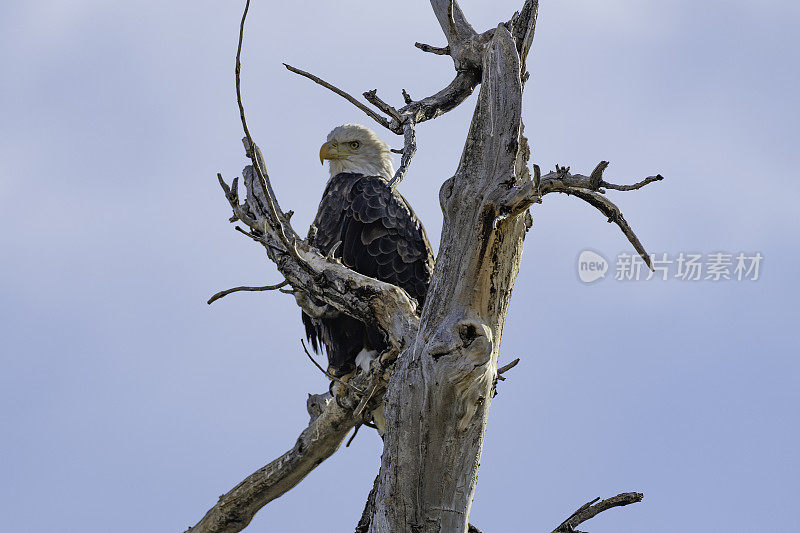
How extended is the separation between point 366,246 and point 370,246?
1.1 inches

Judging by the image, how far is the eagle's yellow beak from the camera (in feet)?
19.7

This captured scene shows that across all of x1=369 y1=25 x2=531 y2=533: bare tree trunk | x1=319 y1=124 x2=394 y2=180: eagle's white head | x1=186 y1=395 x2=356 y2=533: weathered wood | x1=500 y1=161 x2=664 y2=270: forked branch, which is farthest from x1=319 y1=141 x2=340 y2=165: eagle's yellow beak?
x1=500 y1=161 x2=664 y2=270: forked branch

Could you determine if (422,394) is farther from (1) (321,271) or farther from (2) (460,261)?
(1) (321,271)

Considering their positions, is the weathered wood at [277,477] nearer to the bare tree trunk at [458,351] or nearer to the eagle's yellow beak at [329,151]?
the bare tree trunk at [458,351]

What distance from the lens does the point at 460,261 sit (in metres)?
3.10

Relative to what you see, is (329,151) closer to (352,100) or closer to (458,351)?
(352,100)

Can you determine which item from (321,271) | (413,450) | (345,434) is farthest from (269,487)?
(413,450)

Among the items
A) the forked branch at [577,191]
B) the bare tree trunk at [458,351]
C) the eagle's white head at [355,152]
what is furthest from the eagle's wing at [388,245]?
the forked branch at [577,191]

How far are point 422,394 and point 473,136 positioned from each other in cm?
97

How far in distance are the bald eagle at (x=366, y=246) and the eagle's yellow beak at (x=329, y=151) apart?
0.36 meters

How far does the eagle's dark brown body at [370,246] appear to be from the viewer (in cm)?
520

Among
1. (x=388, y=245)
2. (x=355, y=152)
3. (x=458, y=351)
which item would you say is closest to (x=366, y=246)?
(x=388, y=245)

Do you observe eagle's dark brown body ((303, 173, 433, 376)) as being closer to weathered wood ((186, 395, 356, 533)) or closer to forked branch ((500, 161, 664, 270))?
weathered wood ((186, 395, 356, 533))

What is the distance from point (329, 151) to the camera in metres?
6.01
